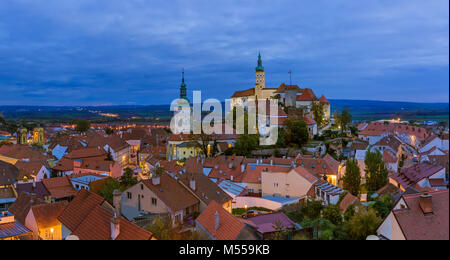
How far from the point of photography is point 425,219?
604cm

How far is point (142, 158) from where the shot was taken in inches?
1629

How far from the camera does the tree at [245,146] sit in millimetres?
31422

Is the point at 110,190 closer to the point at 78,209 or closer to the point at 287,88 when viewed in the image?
the point at 78,209

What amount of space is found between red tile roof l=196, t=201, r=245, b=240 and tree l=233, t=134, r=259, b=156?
19.8 meters

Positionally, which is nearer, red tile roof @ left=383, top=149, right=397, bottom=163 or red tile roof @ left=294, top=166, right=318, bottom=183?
red tile roof @ left=294, top=166, right=318, bottom=183

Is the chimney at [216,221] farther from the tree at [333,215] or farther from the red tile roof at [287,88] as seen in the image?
the red tile roof at [287,88]

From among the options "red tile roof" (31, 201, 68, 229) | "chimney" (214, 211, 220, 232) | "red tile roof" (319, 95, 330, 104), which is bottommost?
"red tile roof" (31, 201, 68, 229)

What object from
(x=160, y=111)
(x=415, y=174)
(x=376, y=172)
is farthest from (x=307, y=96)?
(x=160, y=111)

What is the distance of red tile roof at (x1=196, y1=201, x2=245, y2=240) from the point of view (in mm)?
10094

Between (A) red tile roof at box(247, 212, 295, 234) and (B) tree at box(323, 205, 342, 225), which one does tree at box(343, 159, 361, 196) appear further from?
(A) red tile roof at box(247, 212, 295, 234)

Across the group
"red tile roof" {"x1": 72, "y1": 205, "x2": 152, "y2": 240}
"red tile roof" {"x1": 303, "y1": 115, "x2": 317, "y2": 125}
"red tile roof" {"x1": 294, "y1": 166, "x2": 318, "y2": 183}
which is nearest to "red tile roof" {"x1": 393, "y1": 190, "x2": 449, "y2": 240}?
"red tile roof" {"x1": 72, "y1": 205, "x2": 152, "y2": 240}

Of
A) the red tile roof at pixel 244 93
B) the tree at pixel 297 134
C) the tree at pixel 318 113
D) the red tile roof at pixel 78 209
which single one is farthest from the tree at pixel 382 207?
the red tile roof at pixel 244 93

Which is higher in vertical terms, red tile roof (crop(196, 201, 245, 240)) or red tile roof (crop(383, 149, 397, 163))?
red tile roof (crop(383, 149, 397, 163))
